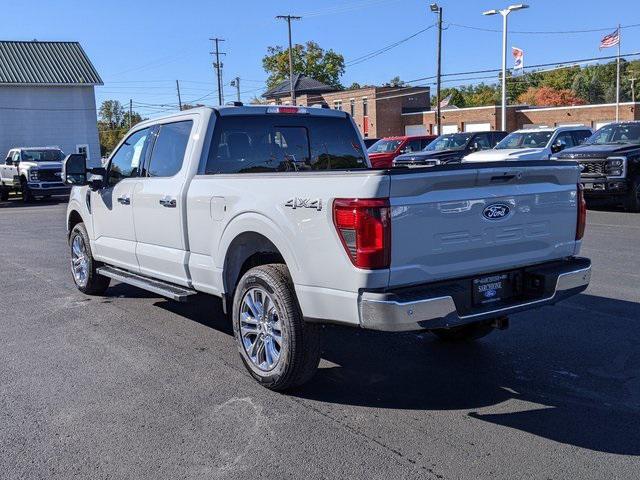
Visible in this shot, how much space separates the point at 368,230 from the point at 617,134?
14.6 meters

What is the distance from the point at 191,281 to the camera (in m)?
5.56

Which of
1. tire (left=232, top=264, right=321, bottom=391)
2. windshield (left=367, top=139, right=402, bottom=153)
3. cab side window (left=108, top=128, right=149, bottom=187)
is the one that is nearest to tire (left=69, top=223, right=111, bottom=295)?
cab side window (left=108, top=128, right=149, bottom=187)

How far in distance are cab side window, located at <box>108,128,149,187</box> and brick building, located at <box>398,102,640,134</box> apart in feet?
166

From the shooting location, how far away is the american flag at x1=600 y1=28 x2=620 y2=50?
144 feet

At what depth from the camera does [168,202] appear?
567 centimetres

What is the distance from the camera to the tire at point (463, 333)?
548 cm

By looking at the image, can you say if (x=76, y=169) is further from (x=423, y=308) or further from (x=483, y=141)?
(x=483, y=141)

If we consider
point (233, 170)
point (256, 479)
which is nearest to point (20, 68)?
point (233, 170)

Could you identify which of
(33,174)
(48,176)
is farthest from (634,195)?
(33,174)

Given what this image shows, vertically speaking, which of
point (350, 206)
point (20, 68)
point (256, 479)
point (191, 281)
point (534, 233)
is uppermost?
point (20, 68)

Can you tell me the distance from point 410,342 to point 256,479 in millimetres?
2617

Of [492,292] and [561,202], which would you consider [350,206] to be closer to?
[492,292]

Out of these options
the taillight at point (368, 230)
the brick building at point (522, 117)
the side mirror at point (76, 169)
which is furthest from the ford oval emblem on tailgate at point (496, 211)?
the brick building at point (522, 117)

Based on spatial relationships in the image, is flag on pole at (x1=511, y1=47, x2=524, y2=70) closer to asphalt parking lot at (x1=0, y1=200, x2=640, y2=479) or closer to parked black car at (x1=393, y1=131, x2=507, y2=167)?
parked black car at (x1=393, y1=131, x2=507, y2=167)
